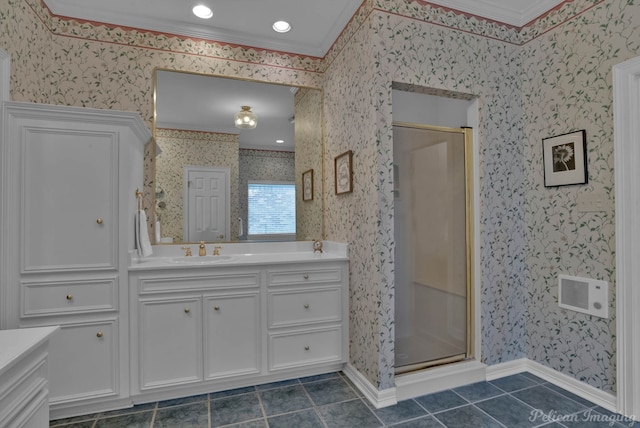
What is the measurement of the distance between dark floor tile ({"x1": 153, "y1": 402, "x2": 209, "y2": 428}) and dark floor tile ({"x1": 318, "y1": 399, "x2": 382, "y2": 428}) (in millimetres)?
714

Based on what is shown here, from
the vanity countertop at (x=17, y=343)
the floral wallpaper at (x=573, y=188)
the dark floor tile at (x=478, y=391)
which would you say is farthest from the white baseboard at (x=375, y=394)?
the vanity countertop at (x=17, y=343)

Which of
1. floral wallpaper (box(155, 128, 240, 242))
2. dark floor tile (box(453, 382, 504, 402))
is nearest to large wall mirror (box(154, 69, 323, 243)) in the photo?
floral wallpaper (box(155, 128, 240, 242))

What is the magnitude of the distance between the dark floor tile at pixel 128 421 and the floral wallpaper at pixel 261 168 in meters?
1.40

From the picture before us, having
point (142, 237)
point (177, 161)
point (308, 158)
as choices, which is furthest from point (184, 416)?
point (308, 158)

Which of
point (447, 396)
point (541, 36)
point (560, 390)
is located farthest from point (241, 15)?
point (560, 390)

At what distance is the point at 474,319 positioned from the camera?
8.25 ft

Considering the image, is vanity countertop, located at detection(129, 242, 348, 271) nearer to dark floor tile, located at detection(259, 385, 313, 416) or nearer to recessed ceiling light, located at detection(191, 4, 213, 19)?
dark floor tile, located at detection(259, 385, 313, 416)

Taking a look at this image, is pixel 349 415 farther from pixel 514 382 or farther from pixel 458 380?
pixel 514 382

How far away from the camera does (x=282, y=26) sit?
8.71 ft

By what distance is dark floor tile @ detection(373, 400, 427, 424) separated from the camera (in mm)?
1996

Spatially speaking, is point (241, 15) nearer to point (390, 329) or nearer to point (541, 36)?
point (541, 36)

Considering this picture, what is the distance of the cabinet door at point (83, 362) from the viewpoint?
76.6 inches

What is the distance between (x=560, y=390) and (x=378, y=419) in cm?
131

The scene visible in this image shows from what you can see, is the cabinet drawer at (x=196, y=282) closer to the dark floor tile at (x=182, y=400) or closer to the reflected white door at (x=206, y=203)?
the reflected white door at (x=206, y=203)
